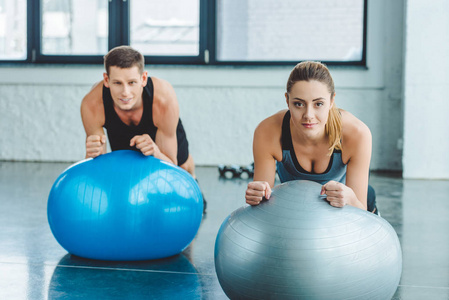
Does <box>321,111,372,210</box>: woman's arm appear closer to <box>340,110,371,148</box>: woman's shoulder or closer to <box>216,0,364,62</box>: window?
<box>340,110,371,148</box>: woman's shoulder

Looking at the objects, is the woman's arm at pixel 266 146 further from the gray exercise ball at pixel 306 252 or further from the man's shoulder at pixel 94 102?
the man's shoulder at pixel 94 102

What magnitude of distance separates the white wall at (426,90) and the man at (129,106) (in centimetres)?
312

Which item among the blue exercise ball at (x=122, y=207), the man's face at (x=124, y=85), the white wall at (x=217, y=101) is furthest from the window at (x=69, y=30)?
the blue exercise ball at (x=122, y=207)

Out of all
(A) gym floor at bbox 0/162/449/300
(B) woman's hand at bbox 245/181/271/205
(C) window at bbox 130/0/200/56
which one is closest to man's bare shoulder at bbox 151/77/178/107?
(A) gym floor at bbox 0/162/449/300

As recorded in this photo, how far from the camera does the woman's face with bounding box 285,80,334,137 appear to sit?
5.93 ft

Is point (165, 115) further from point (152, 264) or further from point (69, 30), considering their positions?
point (69, 30)

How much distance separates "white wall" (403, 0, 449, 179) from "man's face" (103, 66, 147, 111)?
3.40 meters

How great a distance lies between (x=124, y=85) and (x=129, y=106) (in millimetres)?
109

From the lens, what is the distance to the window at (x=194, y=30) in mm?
5809

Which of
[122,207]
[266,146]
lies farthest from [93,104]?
[266,146]

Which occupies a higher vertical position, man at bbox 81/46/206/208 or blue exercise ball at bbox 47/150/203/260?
man at bbox 81/46/206/208

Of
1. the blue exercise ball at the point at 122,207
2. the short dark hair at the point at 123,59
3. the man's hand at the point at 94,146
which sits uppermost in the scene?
the short dark hair at the point at 123,59

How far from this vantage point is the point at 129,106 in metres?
2.55

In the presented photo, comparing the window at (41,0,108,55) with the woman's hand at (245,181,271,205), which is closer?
the woman's hand at (245,181,271,205)
